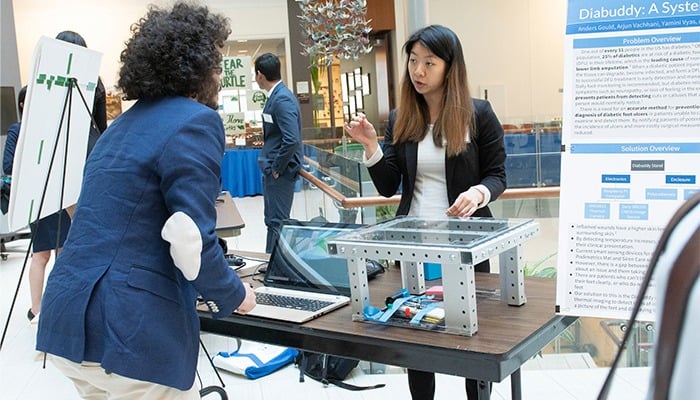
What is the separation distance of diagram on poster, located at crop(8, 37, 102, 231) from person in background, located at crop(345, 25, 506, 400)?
4.36ft

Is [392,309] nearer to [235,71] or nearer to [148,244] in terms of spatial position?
[148,244]

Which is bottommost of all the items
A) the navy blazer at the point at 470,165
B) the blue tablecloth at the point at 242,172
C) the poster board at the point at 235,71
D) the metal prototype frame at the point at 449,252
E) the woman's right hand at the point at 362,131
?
the blue tablecloth at the point at 242,172

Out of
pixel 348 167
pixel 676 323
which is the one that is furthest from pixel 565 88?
pixel 348 167

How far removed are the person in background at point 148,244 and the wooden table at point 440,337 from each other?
23 centimetres

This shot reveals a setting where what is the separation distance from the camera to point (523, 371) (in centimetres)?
346

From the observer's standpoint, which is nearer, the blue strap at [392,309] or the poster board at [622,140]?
the poster board at [622,140]

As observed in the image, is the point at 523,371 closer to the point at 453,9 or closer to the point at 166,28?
the point at 166,28

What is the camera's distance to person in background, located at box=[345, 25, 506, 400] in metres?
2.26

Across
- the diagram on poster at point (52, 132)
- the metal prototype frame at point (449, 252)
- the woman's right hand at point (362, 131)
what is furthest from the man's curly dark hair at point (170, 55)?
the diagram on poster at point (52, 132)

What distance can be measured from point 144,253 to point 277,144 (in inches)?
139

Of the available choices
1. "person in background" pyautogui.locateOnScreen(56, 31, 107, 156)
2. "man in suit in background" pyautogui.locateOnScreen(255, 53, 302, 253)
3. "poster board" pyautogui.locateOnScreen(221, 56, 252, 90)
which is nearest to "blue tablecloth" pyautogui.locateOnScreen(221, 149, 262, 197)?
"poster board" pyautogui.locateOnScreen(221, 56, 252, 90)

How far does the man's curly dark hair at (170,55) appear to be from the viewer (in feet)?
5.24

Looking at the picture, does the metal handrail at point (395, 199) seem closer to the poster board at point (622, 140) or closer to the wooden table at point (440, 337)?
the wooden table at point (440, 337)

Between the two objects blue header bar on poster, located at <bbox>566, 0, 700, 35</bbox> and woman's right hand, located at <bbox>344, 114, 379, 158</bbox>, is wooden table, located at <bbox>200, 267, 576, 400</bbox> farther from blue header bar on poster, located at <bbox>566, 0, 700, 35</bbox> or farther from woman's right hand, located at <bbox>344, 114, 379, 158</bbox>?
blue header bar on poster, located at <bbox>566, 0, 700, 35</bbox>
